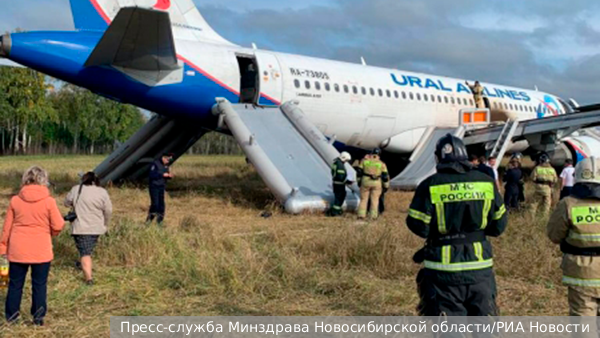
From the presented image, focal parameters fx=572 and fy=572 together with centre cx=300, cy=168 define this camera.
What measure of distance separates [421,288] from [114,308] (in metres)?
3.07

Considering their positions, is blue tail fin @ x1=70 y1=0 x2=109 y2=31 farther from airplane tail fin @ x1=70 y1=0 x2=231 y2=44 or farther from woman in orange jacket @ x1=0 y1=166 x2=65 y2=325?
woman in orange jacket @ x1=0 y1=166 x2=65 y2=325

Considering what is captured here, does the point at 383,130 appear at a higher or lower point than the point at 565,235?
higher

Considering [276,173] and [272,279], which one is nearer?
[272,279]

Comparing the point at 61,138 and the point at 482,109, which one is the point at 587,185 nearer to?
the point at 482,109

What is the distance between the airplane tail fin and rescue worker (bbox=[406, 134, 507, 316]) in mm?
10543

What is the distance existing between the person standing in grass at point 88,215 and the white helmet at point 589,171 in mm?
4982

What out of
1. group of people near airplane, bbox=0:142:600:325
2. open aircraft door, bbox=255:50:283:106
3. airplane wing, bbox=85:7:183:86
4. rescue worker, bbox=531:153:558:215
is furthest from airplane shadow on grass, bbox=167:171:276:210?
group of people near airplane, bbox=0:142:600:325

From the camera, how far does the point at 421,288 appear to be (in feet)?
12.9

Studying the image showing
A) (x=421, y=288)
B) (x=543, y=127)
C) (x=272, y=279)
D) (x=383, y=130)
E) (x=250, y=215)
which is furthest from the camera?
(x=383, y=130)

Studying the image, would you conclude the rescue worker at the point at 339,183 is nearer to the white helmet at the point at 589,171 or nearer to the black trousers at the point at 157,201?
the black trousers at the point at 157,201

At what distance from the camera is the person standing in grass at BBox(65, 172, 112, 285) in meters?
6.45

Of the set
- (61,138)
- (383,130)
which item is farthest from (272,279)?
(61,138)

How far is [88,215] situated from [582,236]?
5.08 m

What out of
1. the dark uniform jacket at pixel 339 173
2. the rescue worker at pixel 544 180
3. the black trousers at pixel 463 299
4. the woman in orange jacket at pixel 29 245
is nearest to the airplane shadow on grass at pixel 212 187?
the dark uniform jacket at pixel 339 173
